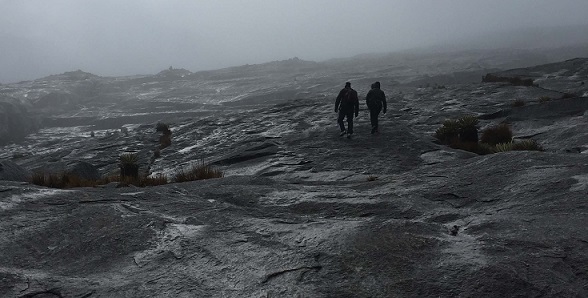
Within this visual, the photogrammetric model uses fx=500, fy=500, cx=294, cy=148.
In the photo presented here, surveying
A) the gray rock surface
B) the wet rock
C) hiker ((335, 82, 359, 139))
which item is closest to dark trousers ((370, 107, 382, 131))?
hiker ((335, 82, 359, 139))

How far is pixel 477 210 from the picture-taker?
8555 mm

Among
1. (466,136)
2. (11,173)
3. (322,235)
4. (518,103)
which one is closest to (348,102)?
(466,136)

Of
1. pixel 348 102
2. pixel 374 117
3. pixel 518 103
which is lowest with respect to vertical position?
pixel 518 103

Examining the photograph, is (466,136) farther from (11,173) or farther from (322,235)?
(11,173)

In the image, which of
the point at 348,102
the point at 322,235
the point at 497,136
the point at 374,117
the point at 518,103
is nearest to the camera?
the point at 322,235

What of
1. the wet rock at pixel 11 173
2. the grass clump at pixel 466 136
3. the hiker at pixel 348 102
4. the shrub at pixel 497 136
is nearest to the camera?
the wet rock at pixel 11 173

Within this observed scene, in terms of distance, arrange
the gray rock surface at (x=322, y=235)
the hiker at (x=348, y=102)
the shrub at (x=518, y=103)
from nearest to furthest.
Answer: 1. the gray rock surface at (x=322, y=235)
2. the hiker at (x=348, y=102)
3. the shrub at (x=518, y=103)

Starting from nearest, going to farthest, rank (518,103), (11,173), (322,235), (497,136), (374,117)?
1. (322,235)
2. (11,173)
3. (497,136)
4. (374,117)
5. (518,103)

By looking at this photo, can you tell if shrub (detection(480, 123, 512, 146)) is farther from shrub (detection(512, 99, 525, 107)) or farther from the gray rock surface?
shrub (detection(512, 99, 525, 107))

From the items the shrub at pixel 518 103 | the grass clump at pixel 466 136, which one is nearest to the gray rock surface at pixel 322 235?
the grass clump at pixel 466 136

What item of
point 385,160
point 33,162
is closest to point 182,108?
point 33,162

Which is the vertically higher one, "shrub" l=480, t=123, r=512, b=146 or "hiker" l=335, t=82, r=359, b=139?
"hiker" l=335, t=82, r=359, b=139

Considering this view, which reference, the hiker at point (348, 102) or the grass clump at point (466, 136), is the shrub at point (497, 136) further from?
the hiker at point (348, 102)

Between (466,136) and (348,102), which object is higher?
(348,102)
